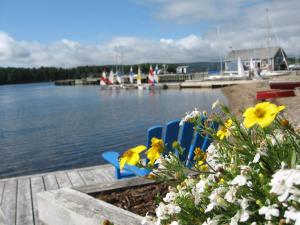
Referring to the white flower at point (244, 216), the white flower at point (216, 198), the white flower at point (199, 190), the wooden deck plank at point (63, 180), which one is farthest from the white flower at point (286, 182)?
the wooden deck plank at point (63, 180)

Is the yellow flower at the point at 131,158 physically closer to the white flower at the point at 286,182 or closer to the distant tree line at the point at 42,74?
the white flower at the point at 286,182

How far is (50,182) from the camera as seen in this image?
6.26 m

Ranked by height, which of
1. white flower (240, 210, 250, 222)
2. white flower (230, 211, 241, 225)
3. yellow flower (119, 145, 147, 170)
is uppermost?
yellow flower (119, 145, 147, 170)

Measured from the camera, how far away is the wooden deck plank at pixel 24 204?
176 inches

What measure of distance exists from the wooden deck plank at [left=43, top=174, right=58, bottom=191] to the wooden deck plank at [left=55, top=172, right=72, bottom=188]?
6cm

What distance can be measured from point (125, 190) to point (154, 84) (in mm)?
56424

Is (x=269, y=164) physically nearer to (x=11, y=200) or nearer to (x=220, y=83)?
(x=11, y=200)

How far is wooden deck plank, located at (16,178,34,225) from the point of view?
176 inches

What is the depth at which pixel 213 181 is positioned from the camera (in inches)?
74.5

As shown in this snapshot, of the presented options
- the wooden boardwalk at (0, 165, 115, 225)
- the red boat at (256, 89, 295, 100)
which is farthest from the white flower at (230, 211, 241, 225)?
the red boat at (256, 89, 295, 100)

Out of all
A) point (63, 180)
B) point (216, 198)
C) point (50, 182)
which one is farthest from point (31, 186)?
point (216, 198)

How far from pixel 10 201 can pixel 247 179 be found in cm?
428

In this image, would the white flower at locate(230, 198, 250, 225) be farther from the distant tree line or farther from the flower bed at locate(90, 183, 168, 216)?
the distant tree line

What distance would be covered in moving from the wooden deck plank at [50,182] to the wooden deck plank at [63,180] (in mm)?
60
